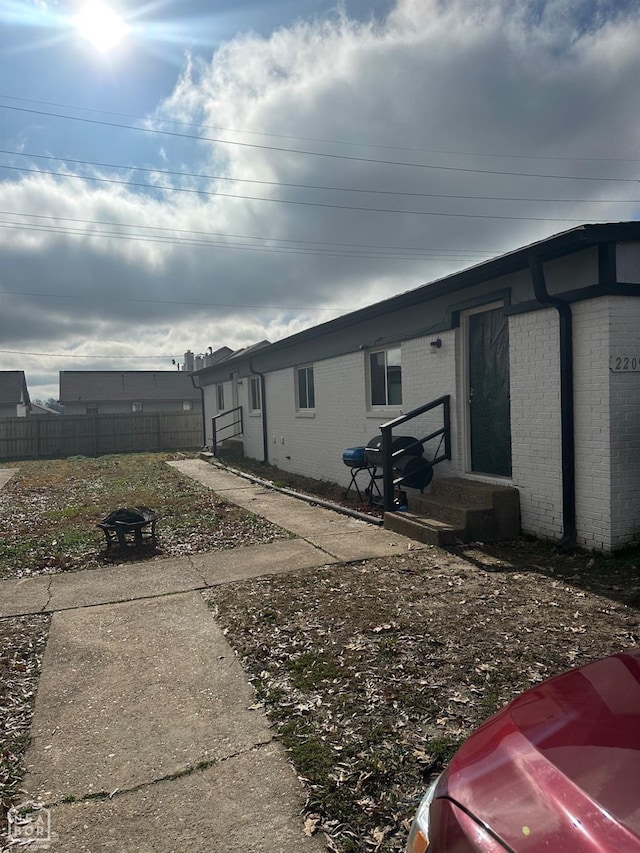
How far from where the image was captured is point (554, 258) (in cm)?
614

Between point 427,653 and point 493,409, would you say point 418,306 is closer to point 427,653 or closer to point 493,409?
point 493,409

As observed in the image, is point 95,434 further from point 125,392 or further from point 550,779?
point 550,779

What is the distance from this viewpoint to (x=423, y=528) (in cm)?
673

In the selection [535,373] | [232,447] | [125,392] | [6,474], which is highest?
[125,392]

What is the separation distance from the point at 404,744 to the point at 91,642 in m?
2.52

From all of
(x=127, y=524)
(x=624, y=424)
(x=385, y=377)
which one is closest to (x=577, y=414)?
(x=624, y=424)

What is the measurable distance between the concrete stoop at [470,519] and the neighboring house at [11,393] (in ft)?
120

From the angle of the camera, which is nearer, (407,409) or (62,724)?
(62,724)

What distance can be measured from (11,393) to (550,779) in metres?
41.8

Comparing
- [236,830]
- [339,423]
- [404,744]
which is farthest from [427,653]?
[339,423]

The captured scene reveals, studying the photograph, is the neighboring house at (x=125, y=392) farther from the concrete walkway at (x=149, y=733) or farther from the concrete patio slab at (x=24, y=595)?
the concrete walkway at (x=149, y=733)

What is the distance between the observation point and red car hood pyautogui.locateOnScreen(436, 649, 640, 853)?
126 cm

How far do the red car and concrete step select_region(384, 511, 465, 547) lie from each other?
4584 millimetres

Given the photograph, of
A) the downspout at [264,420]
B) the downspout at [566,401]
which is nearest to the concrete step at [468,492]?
the downspout at [566,401]
